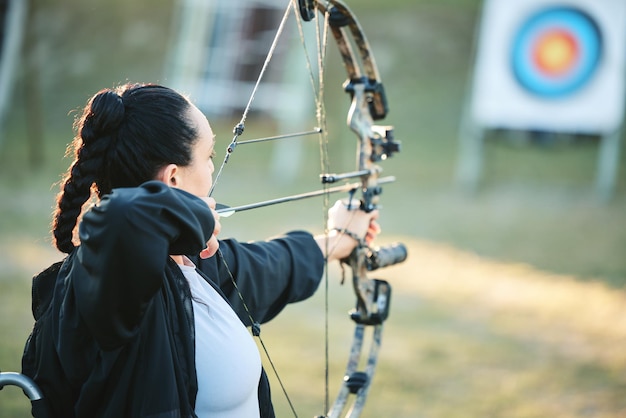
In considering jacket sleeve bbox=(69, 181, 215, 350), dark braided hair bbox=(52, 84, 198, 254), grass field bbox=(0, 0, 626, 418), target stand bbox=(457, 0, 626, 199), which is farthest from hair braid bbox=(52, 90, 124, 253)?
target stand bbox=(457, 0, 626, 199)

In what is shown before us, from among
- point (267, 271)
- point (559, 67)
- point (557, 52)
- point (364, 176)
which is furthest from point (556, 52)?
point (267, 271)

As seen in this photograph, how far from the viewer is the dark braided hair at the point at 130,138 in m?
1.18

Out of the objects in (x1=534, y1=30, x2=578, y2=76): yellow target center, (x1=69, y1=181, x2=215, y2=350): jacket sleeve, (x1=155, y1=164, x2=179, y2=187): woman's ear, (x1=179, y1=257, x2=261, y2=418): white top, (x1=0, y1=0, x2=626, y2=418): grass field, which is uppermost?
(x1=534, y1=30, x2=578, y2=76): yellow target center

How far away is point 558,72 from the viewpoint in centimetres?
654

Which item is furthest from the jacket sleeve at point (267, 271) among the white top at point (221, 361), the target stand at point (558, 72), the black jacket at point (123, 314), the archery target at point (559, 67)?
the archery target at point (559, 67)

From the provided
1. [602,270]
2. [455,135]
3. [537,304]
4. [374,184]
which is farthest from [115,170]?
[455,135]

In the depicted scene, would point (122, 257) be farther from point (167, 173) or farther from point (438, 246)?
point (438, 246)

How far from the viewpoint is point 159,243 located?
3.36ft

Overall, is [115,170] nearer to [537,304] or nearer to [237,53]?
[537,304]

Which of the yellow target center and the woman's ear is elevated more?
the yellow target center

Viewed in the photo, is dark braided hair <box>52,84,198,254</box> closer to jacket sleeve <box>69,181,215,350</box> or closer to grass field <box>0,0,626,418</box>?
jacket sleeve <box>69,181,215,350</box>

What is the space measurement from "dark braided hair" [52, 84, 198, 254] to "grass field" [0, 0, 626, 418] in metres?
0.63

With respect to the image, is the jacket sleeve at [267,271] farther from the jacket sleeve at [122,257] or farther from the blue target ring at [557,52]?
the blue target ring at [557,52]

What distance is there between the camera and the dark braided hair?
118 cm
